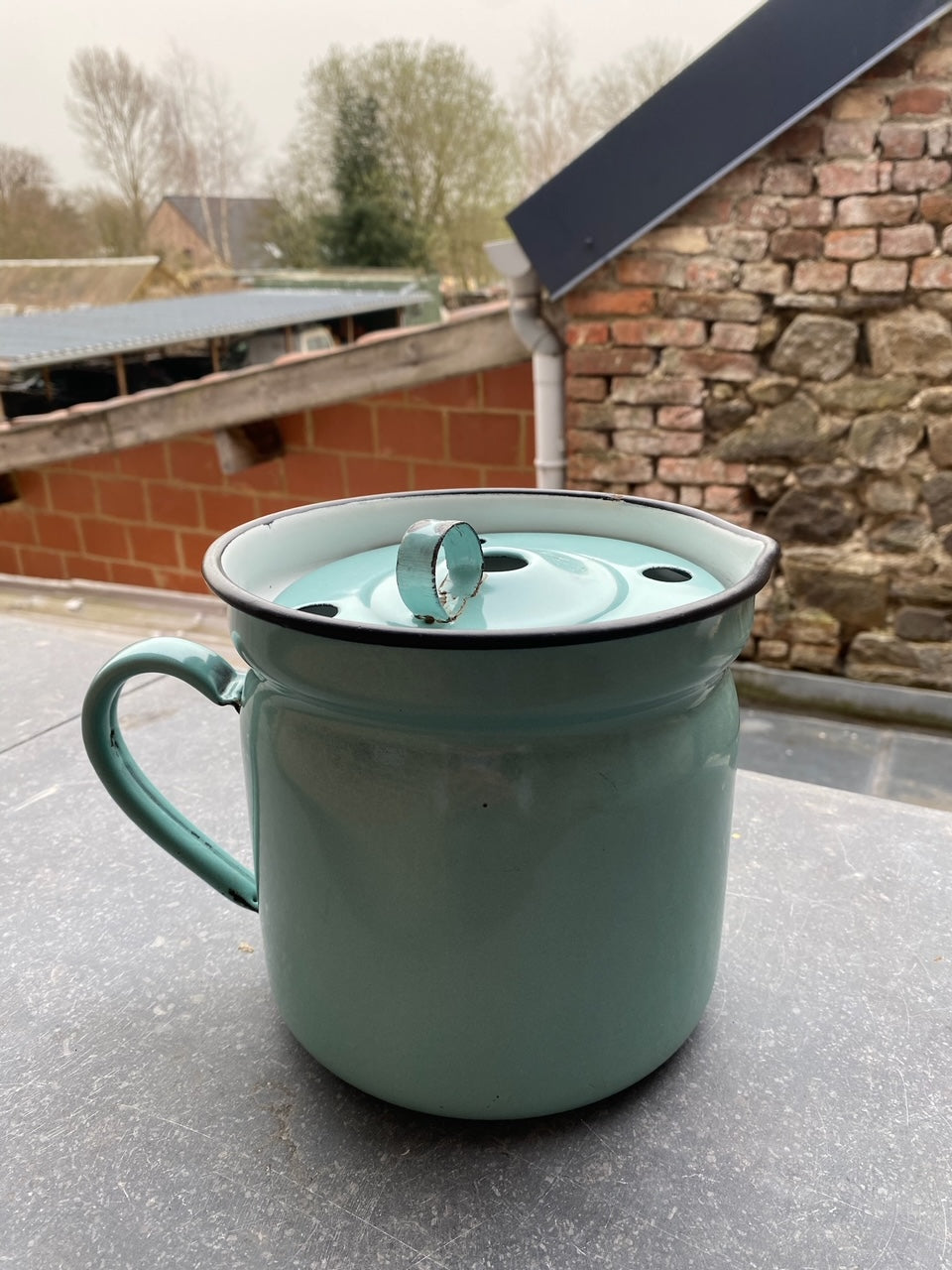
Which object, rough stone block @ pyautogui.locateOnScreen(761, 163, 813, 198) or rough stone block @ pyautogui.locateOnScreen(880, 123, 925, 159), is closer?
rough stone block @ pyautogui.locateOnScreen(880, 123, 925, 159)

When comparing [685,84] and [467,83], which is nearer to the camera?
[685,84]

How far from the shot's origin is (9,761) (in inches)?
36.5

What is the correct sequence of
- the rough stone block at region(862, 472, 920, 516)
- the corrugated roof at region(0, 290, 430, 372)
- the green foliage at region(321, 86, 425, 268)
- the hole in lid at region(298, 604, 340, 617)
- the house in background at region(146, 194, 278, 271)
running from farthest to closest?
the house in background at region(146, 194, 278, 271) < the green foliage at region(321, 86, 425, 268) < the corrugated roof at region(0, 290, 430, 372) < the rough stone block at region(862, 472, 920, 516) < the hole in lid at region(298, 604, 340, 617)

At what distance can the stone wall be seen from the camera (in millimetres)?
2223

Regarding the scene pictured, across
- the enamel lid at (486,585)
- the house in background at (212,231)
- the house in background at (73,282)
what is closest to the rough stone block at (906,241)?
the enamel lid at (486,585)

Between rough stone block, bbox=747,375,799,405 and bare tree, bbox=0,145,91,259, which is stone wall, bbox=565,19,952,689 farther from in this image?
bare tree, bbox=0,145,91,259

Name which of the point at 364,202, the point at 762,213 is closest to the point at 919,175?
the point at 762,213

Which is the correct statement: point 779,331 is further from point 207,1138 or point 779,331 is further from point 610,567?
point 207,1138

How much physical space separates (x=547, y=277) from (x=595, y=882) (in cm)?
234

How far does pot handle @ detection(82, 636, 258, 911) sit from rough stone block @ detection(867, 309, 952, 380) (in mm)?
2302

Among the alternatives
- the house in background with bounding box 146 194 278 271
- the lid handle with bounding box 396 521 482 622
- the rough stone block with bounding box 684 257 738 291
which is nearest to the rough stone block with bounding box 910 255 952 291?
the rough stone block with bounding box 684 257 738 291

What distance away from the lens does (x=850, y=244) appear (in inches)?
90.3

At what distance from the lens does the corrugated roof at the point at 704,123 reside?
209cm

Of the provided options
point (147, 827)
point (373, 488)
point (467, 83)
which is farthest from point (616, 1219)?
point (467, 83)
